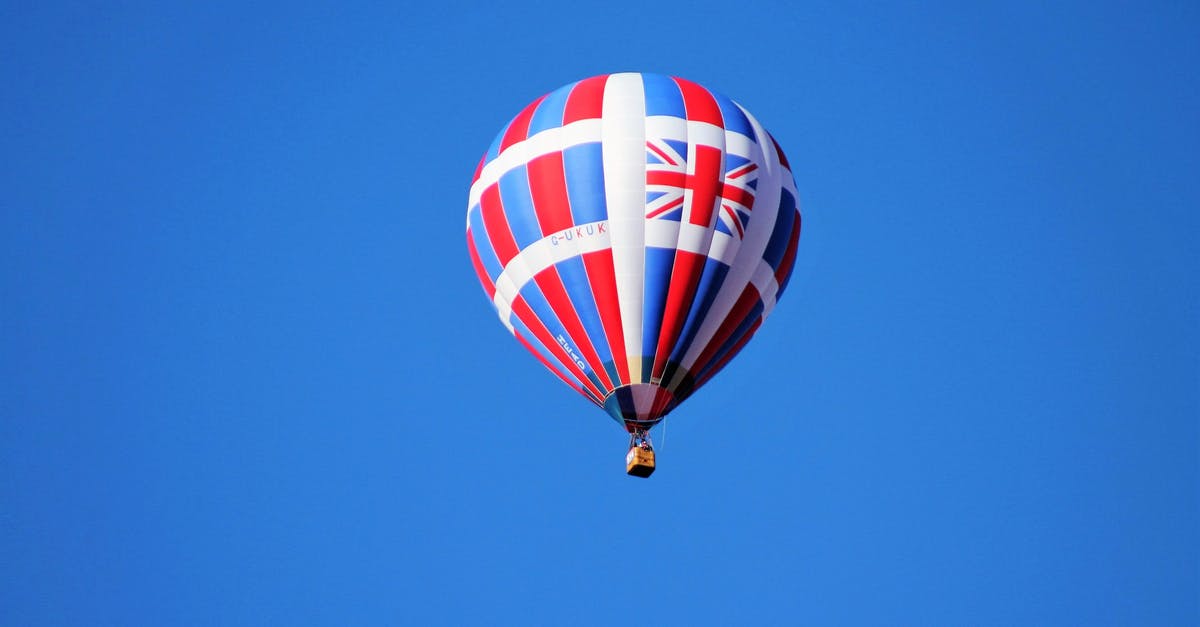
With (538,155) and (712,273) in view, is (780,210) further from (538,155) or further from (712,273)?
(538,155)

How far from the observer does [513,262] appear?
28.8 meters

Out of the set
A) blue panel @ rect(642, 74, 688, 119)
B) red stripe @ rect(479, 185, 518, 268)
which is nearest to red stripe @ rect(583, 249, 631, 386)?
red stripe @ rect(479, 185, 518, 268)

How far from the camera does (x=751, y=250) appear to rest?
93.9ft

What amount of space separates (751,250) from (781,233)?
805 millimetres

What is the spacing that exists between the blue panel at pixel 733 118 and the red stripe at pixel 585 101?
1.73 m

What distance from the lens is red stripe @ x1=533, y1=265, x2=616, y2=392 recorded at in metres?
28.1

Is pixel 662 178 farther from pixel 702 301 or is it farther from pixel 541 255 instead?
pixel 541 255

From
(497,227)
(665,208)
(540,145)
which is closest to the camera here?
(665,208)

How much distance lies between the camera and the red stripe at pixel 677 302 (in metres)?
27.9

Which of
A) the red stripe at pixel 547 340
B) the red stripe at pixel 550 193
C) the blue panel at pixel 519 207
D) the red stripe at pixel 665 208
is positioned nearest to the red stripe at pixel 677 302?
the red stripe at pixel 665 208

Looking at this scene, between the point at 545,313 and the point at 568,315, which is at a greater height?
the point at 545,313

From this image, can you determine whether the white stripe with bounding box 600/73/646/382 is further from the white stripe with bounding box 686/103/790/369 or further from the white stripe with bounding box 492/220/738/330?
the white stripe with bounding box 686/103/790/369

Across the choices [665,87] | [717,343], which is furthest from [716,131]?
[717,343]

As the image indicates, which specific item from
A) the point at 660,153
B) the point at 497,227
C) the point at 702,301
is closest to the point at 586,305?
the point at 702,301
